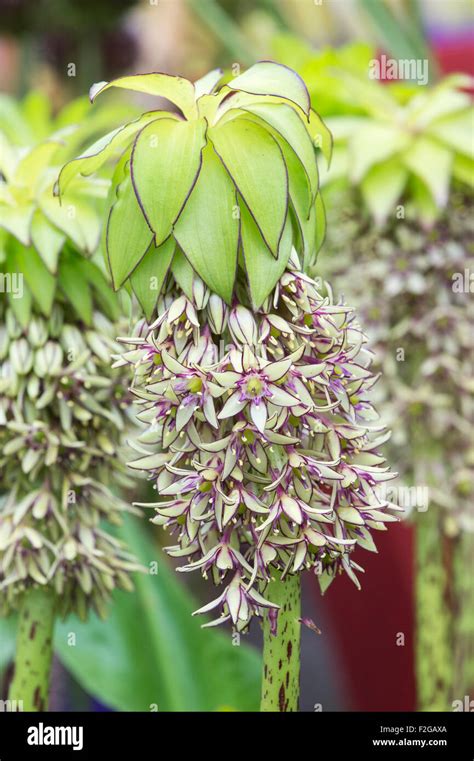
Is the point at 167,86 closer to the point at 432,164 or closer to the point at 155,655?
the point at 432,164

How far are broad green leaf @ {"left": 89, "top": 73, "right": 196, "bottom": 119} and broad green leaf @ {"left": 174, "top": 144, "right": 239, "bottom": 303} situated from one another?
0.03 meters

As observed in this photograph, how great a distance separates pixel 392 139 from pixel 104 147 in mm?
286

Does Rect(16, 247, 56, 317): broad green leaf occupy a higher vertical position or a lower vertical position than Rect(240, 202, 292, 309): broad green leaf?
higher

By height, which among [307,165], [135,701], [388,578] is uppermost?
[307,165]

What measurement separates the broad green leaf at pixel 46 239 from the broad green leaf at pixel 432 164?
0.24 metres

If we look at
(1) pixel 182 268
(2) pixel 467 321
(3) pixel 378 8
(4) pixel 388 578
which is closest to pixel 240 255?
(1) pixel 182 268

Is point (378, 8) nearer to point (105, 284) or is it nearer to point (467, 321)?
point (467, 321)

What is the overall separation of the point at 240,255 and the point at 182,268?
0.02m

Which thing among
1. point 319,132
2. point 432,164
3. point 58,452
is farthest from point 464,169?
point 58,452

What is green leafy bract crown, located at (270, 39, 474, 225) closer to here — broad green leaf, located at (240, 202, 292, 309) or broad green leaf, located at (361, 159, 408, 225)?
broad green leaf, located at (361, 159, 408, 225)

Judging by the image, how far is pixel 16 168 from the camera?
1.55 ft

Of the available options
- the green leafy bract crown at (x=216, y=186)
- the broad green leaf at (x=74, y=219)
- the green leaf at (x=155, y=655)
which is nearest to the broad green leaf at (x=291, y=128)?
the green leafy bract crown at (x=216, y=186)

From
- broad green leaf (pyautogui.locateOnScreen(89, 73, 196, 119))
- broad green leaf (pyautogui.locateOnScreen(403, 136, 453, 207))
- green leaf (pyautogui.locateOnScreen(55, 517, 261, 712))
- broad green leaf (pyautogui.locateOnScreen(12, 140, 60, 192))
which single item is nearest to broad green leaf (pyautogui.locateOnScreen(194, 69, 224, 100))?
broad green leaf (pyautogui.locateOnScreen(89, 73, 196, 119))

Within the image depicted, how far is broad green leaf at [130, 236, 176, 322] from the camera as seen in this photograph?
0.36 m
